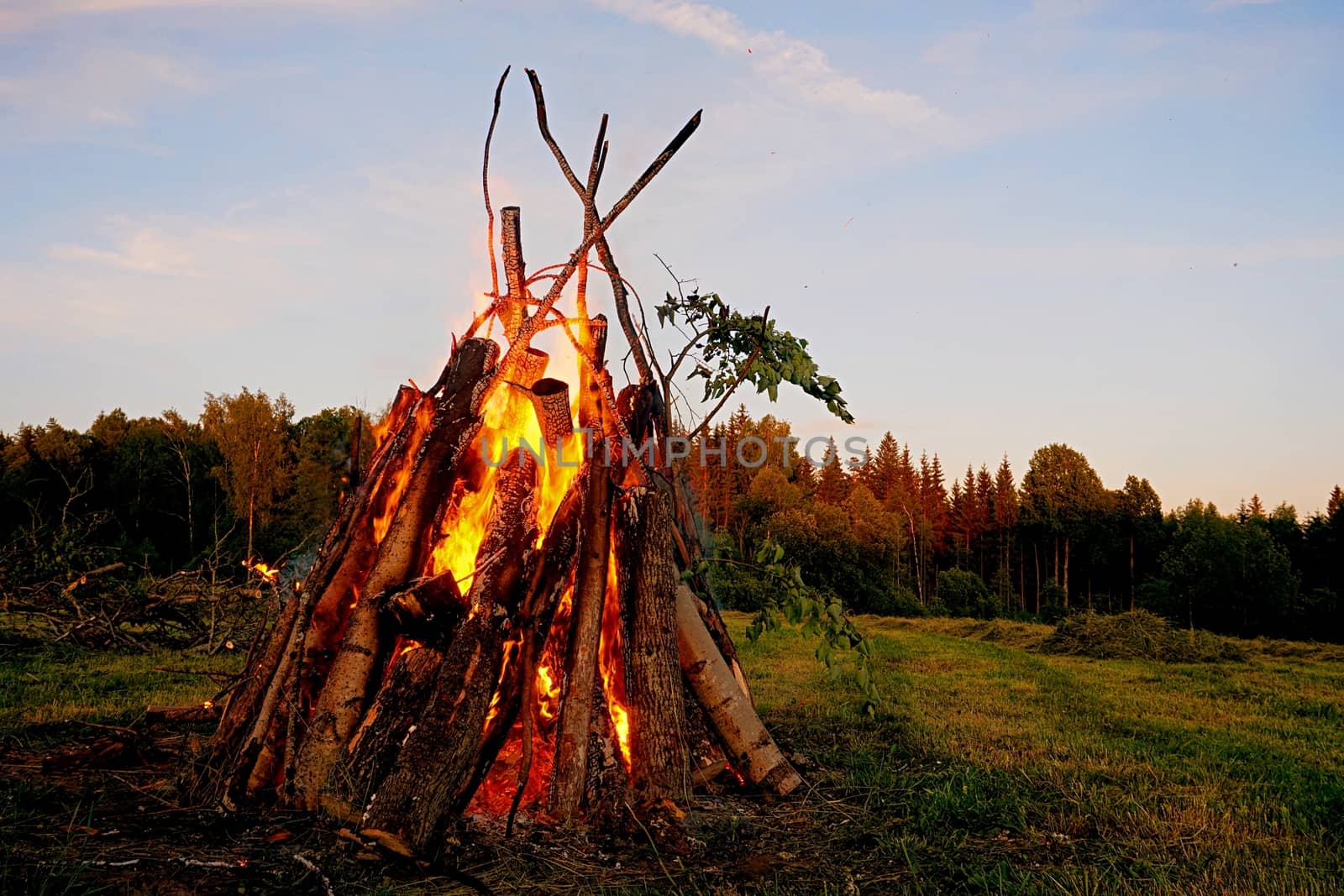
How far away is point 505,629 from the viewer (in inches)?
176

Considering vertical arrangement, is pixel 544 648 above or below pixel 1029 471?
below

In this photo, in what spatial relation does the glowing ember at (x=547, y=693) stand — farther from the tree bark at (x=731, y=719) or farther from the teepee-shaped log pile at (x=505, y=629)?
the tree bark at (x=731, y=719)

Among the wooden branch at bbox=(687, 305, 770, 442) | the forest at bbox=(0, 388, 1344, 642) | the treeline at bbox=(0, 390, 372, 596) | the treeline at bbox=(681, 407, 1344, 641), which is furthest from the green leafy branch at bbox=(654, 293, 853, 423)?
the treeline at bbox=(0, 390, 372, 596)

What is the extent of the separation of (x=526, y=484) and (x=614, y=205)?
179cm

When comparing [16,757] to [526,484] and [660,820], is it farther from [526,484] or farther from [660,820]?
[660,820]

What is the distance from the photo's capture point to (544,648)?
4.87 m

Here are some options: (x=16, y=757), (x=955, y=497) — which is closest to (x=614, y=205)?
(x=16, y=757)

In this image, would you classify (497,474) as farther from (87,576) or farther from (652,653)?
(87,576)

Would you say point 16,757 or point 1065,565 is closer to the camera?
point 16,757

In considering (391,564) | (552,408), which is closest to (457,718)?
(391,564)

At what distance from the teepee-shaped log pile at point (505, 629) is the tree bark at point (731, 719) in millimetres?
11

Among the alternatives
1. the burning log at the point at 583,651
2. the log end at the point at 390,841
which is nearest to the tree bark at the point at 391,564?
the log end at the point at 390,841

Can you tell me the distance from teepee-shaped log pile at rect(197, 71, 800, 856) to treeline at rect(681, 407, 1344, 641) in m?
15.1

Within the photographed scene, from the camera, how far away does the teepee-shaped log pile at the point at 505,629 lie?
14.0 ft
